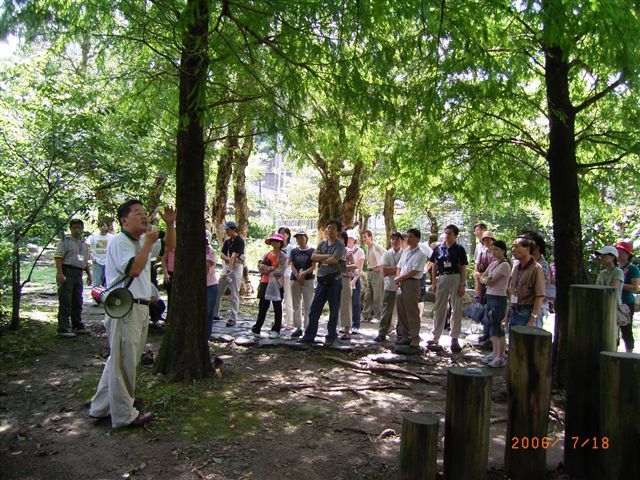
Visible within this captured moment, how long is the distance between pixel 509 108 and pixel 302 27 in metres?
2.96

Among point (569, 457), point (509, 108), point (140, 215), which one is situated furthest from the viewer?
point (509, 108)

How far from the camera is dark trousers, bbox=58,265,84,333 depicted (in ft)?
26.0

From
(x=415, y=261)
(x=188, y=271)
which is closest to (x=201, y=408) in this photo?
(x=188, y=271)

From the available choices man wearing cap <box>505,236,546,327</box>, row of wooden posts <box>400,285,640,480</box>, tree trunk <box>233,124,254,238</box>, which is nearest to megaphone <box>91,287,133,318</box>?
row of wooden posts <box>400,285,640,480</box>

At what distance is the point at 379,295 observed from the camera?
1093 cm

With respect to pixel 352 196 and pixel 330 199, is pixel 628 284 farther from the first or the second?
pixel 330 199

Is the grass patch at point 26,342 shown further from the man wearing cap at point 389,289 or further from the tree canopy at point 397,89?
the man wearing cap at point 389,289

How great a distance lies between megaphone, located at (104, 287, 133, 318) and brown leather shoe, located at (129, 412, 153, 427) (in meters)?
0.95

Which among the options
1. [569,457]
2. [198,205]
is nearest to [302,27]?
[198,205]

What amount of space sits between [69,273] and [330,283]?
420 cm

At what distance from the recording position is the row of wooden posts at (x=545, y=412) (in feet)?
10.9

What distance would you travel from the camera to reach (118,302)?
429cm

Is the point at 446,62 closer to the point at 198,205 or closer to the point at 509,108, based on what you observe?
the point at 509,108

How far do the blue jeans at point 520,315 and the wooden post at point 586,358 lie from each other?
266cm
